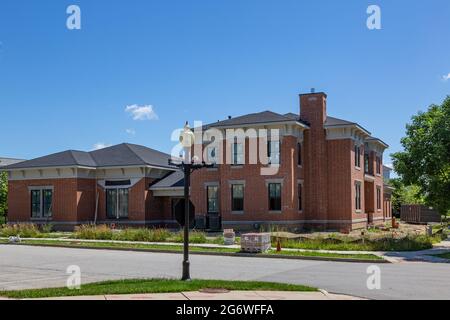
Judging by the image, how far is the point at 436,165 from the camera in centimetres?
2598

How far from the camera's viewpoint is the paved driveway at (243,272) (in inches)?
523

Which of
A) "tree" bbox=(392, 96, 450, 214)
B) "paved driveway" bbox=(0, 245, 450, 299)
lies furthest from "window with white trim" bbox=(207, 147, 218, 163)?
"paved driveway" bbox=(0, 245, 450, 299)

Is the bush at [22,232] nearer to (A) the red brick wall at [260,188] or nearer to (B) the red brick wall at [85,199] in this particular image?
(B) the red brick wall at [85,199]

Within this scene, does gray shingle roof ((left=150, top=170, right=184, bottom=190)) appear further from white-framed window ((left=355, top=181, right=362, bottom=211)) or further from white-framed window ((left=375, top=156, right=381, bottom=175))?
white-framed window ((left=375, top=156, right=381, bottom=175))

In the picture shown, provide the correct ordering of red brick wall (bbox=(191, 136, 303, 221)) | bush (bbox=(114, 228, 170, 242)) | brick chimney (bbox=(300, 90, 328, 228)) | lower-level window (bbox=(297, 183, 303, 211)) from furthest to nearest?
brick chimney (bbox=(300, 90, 328, 228))
lower-level window (bbox=(297, 183, 303, 211))
red brick wall (bbox=(191, 136, 303, 221))
bush (bbox=(114, 228, 170, 242))

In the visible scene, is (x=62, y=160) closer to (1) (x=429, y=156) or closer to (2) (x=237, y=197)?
(2) (x=237, y=197)

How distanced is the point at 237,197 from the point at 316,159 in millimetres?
6312

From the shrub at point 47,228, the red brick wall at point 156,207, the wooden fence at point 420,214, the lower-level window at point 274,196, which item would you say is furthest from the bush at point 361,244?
the wooden fence at point 420,214

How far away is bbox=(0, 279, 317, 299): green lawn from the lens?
1145 centimetres

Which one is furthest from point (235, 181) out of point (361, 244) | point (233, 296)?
point (233, 296)

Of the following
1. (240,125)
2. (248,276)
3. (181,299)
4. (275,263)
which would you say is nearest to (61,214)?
(240,125)

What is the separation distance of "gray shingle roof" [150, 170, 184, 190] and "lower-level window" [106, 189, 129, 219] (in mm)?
2445

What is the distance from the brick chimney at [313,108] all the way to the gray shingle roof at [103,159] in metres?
12.7
